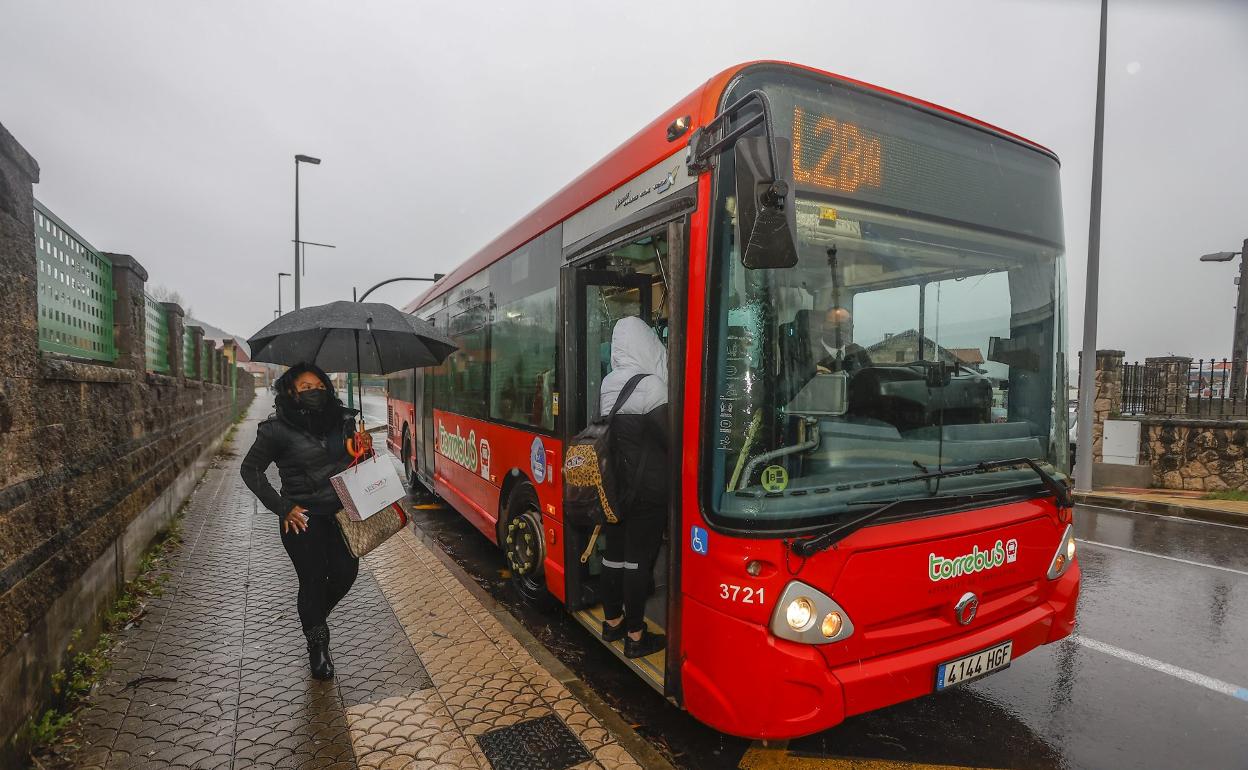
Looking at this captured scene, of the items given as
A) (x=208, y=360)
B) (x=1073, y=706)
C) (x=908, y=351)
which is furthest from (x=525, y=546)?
(x=208, y=360)

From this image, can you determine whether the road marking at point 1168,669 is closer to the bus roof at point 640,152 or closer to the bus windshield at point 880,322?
the bus windshield at point 880,322

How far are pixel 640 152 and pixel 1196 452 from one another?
13.0 m

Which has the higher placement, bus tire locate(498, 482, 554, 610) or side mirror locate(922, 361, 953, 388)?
side mirror locate(922, 361, 953, 388)

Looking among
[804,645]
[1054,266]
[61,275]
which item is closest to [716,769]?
[804,645]

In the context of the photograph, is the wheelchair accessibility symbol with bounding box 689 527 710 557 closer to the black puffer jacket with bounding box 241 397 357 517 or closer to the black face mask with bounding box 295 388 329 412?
the black puffer jacket with bounding box 241 397 357 517

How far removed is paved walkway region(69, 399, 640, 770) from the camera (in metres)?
2.98

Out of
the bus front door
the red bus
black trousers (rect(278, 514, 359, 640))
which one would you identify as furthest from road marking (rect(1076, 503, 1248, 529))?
black trousers (rect(278, 514, 359, 640))

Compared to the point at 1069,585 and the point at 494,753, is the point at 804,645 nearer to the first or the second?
the point at 494,753

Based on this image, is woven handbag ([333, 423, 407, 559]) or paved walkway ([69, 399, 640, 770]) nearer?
paved walkway ([69, 399, 640, 770])

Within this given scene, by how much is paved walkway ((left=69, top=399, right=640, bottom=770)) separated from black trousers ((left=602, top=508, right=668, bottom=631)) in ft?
1.91

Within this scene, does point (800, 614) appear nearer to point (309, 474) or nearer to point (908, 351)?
point (908, 351)

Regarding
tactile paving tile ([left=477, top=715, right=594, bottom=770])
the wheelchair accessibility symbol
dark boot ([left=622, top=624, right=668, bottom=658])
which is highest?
the wheelchair accessibility symbol

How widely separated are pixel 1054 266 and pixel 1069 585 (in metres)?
1.73

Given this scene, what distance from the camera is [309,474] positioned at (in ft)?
12.3
